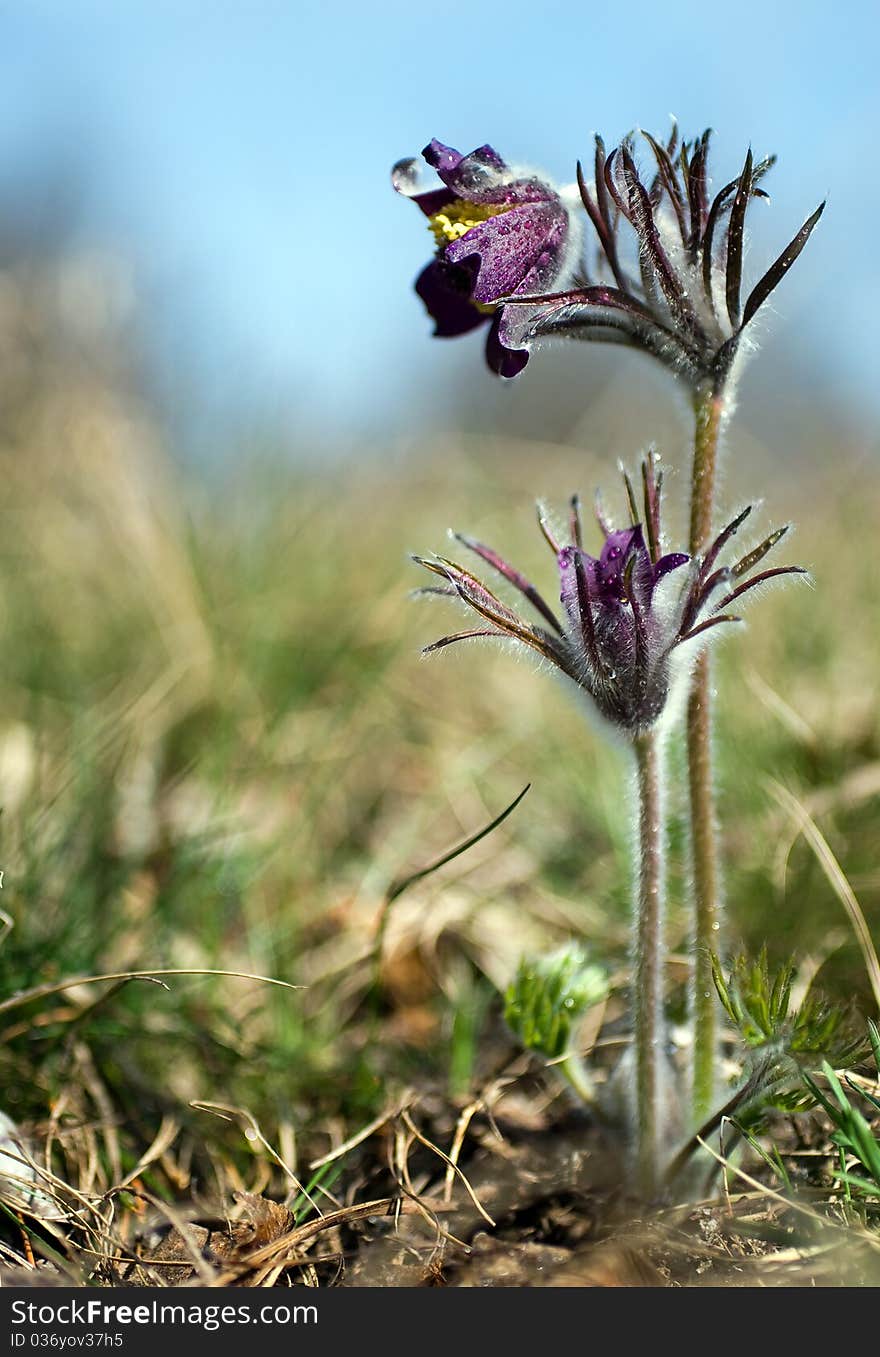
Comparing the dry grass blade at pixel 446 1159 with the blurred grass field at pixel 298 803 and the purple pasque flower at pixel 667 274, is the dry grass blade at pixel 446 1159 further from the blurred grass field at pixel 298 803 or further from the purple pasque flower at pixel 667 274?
the purple pasque flower at pixel 667 274

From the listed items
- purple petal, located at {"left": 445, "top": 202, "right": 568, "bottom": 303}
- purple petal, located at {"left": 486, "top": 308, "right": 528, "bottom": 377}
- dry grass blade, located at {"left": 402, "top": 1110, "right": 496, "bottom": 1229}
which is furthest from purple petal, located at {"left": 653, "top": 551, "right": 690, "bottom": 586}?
dry grass blade, located at {"left": 402, "top": 1110, "right": 496, "bottom": 1229}

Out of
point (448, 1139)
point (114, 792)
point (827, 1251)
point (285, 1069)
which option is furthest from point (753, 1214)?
point (114, 792)

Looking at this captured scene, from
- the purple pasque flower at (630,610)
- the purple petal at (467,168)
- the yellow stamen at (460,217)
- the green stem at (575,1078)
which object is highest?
the purple petal at (467,168)

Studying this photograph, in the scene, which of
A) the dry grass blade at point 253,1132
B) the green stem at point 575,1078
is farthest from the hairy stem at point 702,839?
the dry grass blade at point 253,1132

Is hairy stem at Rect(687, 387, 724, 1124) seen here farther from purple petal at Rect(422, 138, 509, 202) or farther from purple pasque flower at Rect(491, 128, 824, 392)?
purple petal at Rect(422, 138, 509, 202)

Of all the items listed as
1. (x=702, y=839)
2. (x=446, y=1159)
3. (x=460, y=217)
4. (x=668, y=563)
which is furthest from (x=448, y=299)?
(x=446, y=1159)

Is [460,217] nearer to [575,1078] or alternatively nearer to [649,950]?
[649,950]
